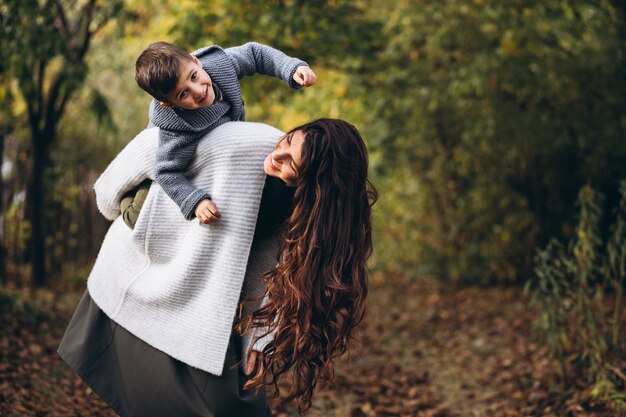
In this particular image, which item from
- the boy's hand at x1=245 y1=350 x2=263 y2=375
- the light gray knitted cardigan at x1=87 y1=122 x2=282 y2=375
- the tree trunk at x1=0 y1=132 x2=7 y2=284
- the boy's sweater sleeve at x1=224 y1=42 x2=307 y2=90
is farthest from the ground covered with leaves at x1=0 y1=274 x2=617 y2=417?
the boy's sweater sleeve at x1=224 y1=42 x2=307 y2=90

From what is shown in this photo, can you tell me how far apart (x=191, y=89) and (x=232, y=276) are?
0.59 metres

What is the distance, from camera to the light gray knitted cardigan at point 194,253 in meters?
2.26

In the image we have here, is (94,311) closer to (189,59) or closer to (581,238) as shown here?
(189,59)

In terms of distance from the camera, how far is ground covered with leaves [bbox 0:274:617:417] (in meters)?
4.08

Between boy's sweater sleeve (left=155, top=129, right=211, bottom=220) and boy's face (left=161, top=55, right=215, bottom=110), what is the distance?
0.10 metres

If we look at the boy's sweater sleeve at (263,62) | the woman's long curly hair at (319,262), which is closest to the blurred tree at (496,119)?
the boy's sweater sleeve at (263,62)

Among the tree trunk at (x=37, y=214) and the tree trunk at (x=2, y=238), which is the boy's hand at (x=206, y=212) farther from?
the tree trunk at (x=37, y=214)

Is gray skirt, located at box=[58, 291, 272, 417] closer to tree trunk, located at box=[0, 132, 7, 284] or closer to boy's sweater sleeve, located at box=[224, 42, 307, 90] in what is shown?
boy's sweater sleeve, located at box=[224, 42, 307, 90]

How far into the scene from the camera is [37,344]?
15.6 ft

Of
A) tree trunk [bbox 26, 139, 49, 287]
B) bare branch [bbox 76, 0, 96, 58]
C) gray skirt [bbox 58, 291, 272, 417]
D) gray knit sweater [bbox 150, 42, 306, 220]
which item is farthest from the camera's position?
tree trunk [bbox 26, 139, 49, 287]

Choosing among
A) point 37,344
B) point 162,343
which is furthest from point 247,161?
point 37,344

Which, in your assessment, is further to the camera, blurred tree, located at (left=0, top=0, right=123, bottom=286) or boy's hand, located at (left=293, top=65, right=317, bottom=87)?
blurred tree, located at (left=0, top=0, right=123, bottom=286)

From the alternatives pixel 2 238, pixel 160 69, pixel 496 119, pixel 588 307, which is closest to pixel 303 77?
pixel 160 69

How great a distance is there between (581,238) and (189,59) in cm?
290
